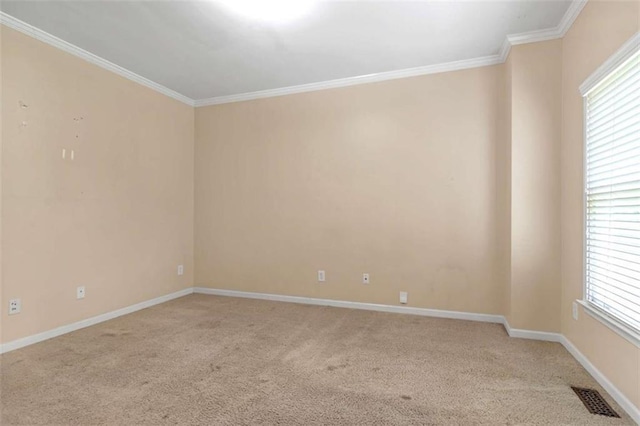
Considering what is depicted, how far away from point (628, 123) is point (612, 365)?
1451 millimetres

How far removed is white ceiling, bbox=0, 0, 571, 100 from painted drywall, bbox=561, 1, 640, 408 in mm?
343

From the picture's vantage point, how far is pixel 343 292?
3887 mm

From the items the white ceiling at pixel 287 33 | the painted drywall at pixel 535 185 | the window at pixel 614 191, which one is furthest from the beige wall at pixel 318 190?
the white ceiling at pixel 287 33

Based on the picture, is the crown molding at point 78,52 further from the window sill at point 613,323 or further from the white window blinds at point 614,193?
the window sill at point 613,323

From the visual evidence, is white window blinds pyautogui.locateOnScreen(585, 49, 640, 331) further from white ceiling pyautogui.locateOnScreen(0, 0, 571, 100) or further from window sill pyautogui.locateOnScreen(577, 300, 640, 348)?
white ceiling pyautogui.locateOnScreen(0, 0, 571, 100)

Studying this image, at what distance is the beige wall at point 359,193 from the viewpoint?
11.1 feet

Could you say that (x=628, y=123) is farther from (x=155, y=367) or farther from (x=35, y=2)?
(x=35, y=2)

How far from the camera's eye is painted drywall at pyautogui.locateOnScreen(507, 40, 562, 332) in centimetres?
278

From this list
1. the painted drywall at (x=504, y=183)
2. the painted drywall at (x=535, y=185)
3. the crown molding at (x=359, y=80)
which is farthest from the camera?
the crown molding at (x=359, y=80)

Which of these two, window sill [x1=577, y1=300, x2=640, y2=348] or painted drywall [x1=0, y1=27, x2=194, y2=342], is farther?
painted drywall [x1=0, y1=27, x2=194, y2=342]

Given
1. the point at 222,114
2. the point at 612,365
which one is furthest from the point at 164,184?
the point at 612,365

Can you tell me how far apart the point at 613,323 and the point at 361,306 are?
230 cm

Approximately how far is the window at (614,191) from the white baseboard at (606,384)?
382 millimetres

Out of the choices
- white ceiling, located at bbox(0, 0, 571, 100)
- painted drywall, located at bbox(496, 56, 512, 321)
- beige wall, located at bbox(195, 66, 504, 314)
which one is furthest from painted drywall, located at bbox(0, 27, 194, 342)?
painted drywall, located at bbox(496, 56, 512, 321)
